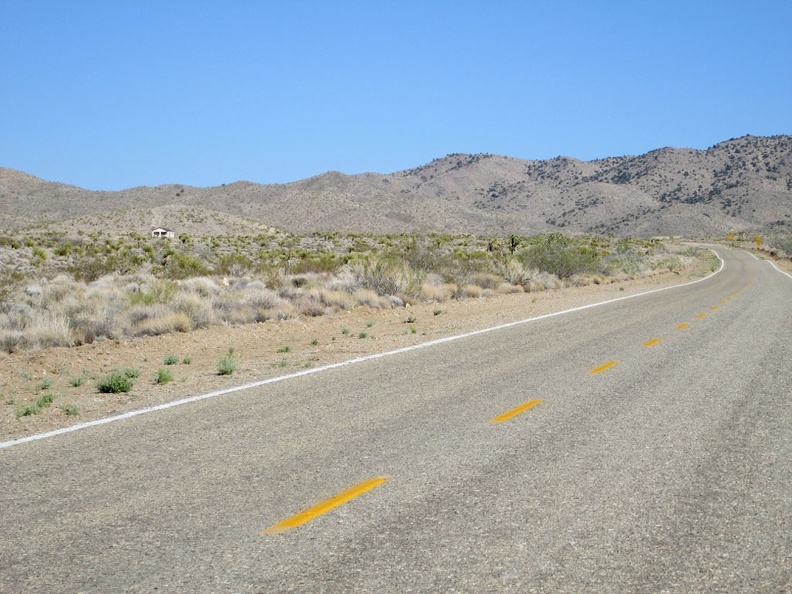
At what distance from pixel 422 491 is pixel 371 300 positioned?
16.2m

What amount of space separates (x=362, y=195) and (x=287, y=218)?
966 inches

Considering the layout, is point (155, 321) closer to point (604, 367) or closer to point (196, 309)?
point (196, 309)

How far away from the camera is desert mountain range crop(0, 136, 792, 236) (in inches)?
4085

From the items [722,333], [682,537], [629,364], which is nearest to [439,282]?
[722,333]

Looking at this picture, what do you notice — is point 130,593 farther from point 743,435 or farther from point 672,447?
point 743,435

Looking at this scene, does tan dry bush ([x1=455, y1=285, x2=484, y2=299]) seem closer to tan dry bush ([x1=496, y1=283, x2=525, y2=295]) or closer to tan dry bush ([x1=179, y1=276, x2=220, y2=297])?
tan dry bush ([x1=496, y1=283, x2=525, y2=295])

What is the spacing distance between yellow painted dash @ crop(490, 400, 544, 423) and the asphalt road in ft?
0.29

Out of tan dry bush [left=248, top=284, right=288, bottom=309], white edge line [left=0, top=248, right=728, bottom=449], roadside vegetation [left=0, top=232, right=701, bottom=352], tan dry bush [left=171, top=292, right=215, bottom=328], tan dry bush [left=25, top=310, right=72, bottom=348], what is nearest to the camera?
white edge line [left=0, top=248, right=728, bottom=449]

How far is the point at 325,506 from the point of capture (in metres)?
5.23

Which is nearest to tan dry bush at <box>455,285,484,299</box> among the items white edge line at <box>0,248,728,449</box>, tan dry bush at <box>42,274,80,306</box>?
white edge line at <box>0,248,728,449</box>

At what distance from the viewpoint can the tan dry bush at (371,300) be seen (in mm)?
21531

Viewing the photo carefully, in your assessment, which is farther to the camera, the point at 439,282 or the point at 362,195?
the point at 362,195

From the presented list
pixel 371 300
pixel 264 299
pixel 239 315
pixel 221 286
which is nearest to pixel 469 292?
pixel 371 300

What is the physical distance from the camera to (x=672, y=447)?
6855 millimetres
